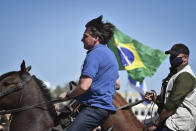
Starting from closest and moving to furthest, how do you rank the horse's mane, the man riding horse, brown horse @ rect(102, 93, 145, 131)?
1. the man riding horse
2. the horse's mane
3. brown horse @ rect(102, 93, 145, 131)

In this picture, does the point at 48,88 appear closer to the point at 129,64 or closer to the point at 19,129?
the point at 19,129

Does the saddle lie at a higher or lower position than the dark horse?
lower

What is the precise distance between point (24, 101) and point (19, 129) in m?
0.46

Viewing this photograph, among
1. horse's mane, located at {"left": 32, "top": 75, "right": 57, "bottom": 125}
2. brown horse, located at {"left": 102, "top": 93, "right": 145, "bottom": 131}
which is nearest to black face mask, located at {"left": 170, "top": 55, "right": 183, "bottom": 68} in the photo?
brown horse, located at {"left": 102, "top": 93, "right": 145, "bottom": 131}

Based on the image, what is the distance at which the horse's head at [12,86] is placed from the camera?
548cm

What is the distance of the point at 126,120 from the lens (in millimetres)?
6695

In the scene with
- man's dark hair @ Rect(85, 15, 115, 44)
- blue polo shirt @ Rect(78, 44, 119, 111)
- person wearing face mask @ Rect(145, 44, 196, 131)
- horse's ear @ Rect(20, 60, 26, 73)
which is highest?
man's dark hair @ Rect(85, 15, 115, 44)

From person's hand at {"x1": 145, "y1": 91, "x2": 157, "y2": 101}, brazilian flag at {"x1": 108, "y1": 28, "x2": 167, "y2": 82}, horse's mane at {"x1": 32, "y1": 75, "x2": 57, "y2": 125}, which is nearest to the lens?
horse's mane at {"x1": 32, "y1": 75, "x2": 57, "y2": 125}

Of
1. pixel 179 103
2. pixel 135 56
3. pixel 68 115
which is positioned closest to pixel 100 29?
pixel 179 103

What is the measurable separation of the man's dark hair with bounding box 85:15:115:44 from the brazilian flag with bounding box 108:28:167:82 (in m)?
10.3

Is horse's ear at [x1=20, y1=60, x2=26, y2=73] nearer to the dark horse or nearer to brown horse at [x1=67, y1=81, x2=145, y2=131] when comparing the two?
the dark horse

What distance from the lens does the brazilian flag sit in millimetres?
15266


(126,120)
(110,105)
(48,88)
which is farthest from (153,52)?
(110,105)

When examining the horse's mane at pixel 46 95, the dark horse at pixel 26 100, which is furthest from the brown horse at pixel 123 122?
the dark horse at pixel 26 100
